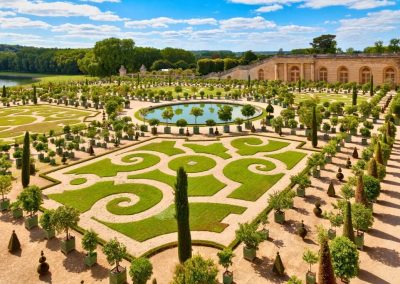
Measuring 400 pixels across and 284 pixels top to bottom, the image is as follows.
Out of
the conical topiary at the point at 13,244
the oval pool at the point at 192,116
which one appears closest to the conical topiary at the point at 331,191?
the conical topiary at the point at 13,244

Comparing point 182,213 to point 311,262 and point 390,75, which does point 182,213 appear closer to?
point 311,262

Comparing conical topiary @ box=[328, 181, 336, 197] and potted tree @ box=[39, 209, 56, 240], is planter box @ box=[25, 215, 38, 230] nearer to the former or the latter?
potted tree @ box=[39, 209, 56, 240]

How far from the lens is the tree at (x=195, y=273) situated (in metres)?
15.1

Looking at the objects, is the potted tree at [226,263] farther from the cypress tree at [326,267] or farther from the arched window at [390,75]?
the arched window at [390,75]

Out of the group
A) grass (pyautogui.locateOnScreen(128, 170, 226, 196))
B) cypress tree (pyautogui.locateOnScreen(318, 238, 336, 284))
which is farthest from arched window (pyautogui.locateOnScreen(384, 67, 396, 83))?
cypress tree (pyautogui.locateOnScreen(318, 238, 336, 284))

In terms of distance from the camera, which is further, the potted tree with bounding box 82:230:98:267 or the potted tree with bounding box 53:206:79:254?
the potted tree with bounding box 53:206:79:254

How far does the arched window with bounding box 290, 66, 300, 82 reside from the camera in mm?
103875

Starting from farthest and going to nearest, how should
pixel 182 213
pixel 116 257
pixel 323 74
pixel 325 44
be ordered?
pixel 325 44 < pixel 323 74 < pixel 182 213 < pixel 116 257

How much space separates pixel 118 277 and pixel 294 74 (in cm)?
9661

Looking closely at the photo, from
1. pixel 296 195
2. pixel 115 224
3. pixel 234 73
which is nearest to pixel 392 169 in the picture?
pixel 296 195

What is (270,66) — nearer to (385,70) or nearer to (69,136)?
(385,70)

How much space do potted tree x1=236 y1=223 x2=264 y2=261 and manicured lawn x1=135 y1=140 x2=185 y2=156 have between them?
19650 mm

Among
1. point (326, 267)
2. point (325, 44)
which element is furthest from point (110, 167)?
point (325, 44)

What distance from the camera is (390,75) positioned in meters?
89.7
